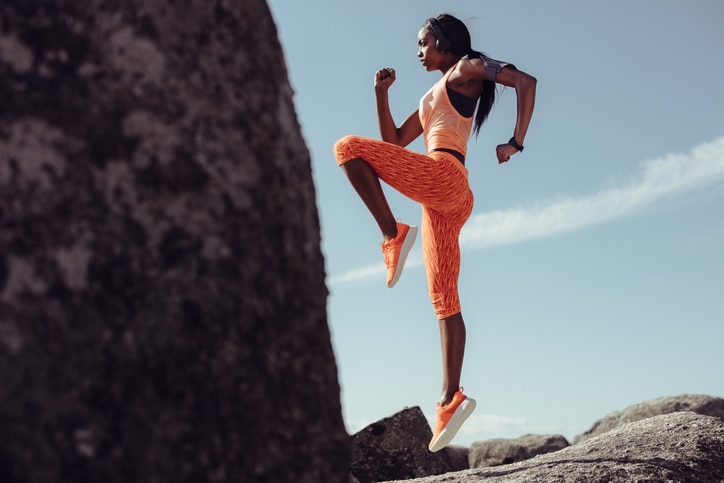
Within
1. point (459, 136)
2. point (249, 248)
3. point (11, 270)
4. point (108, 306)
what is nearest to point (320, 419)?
point (249, 248)

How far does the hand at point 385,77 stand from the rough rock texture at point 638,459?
2477mm

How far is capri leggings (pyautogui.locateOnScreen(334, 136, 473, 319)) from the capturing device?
14.5 ft

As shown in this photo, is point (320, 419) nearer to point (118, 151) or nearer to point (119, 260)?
point (119, 260)

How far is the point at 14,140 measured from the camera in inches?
64.3

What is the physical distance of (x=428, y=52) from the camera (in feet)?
17.3

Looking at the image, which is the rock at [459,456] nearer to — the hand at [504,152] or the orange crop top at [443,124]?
the orange crop top at [443,124]

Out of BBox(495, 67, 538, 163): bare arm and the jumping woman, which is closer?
the jumping woman

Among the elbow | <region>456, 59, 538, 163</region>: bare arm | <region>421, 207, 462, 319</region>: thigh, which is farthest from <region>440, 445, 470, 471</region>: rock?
the elbow

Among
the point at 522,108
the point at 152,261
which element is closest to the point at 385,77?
the point at 522,108

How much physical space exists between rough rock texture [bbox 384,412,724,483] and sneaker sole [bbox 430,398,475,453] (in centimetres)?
21

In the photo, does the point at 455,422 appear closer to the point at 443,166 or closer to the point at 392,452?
the point at 443,166

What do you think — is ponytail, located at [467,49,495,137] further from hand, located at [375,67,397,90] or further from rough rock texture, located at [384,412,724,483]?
rough rock texture, located at [384,412,724,483]

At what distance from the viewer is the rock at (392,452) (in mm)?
6816

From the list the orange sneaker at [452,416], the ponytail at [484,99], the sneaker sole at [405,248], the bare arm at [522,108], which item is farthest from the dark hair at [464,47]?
the orange sneaker at [452,416]
